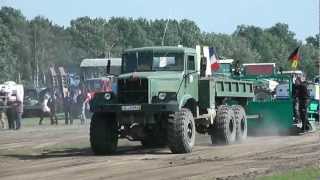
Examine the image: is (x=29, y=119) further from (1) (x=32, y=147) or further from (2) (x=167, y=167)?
(2) (x=167, y=167)

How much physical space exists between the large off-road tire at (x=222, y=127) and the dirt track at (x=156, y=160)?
34cm

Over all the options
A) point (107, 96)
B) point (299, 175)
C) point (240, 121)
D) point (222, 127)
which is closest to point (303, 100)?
point (240, 121)

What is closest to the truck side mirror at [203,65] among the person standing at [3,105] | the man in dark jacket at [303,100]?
the man in dark jacket at [303,100]

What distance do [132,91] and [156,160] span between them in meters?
2.15

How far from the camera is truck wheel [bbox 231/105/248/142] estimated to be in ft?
74.7

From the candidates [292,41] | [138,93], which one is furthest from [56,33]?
[138,93]

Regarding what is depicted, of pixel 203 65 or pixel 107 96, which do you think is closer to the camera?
pixel 107 96

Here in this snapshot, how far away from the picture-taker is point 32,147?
2223cm

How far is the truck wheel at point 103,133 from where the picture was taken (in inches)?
756

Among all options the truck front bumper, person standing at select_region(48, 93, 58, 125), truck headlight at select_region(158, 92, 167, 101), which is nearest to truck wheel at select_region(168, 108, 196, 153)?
the truck front bumper

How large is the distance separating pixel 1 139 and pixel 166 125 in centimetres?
928

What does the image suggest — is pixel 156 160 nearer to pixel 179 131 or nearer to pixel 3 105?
pixel 179 131

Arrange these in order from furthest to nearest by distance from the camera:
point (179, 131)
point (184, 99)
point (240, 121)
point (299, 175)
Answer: point (240, 121)
point (184, 99)
point (179, 131)
point (299, 175)

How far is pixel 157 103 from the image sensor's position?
18.5 metres
